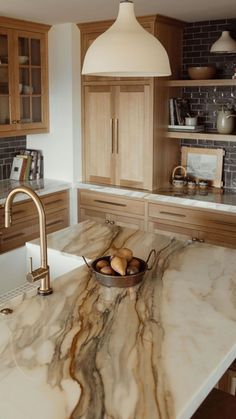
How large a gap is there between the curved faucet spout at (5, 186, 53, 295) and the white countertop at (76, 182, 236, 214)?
2.06m

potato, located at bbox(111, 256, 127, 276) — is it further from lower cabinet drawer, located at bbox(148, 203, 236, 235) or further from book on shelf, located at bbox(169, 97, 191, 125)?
book on shelf, located at bbox(169, 97, 191, 125)

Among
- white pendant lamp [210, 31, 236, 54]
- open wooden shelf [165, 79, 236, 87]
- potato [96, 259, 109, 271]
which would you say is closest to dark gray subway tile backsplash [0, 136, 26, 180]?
open wooden shelf [165, 79, 236, 87]

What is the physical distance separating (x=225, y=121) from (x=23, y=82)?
1.80 m

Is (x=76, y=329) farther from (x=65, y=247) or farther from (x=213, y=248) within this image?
(x=213, y=248)

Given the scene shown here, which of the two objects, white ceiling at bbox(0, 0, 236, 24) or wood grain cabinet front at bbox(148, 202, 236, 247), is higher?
white ceiling at bbox(0, 0, 236, 24)

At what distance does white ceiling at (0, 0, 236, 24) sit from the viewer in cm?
338

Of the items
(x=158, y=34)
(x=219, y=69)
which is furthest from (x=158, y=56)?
(x=219, y=69)

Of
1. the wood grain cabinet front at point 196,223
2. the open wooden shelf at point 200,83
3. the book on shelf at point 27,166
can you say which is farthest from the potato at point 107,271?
the book on shelf at point 27,166

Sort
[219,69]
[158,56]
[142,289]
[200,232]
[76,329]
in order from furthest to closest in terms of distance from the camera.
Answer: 1. [219,69]
2. [200,232]
3. [142,289]
4. [158,56]
5. [76,329]

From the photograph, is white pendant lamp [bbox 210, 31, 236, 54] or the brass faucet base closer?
the brass faucet base

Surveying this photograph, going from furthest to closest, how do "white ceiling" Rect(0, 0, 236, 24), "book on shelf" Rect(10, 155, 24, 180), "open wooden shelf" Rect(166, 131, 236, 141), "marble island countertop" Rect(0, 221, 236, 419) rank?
"book on shelf" Rect(10, 155, 24, 180) < "open wooden shelf" Rect(166, 131, 236, 141) < "white ceiling" Rect(0, 0, 236, 24) < "marble island countertop" Rect(0, 221, 236, 419)

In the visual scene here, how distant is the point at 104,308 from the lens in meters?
1.92

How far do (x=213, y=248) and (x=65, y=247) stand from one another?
2.62 ft


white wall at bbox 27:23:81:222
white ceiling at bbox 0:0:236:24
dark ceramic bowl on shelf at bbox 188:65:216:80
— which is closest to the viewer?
white ceiling at bbox 0:0:236:24
